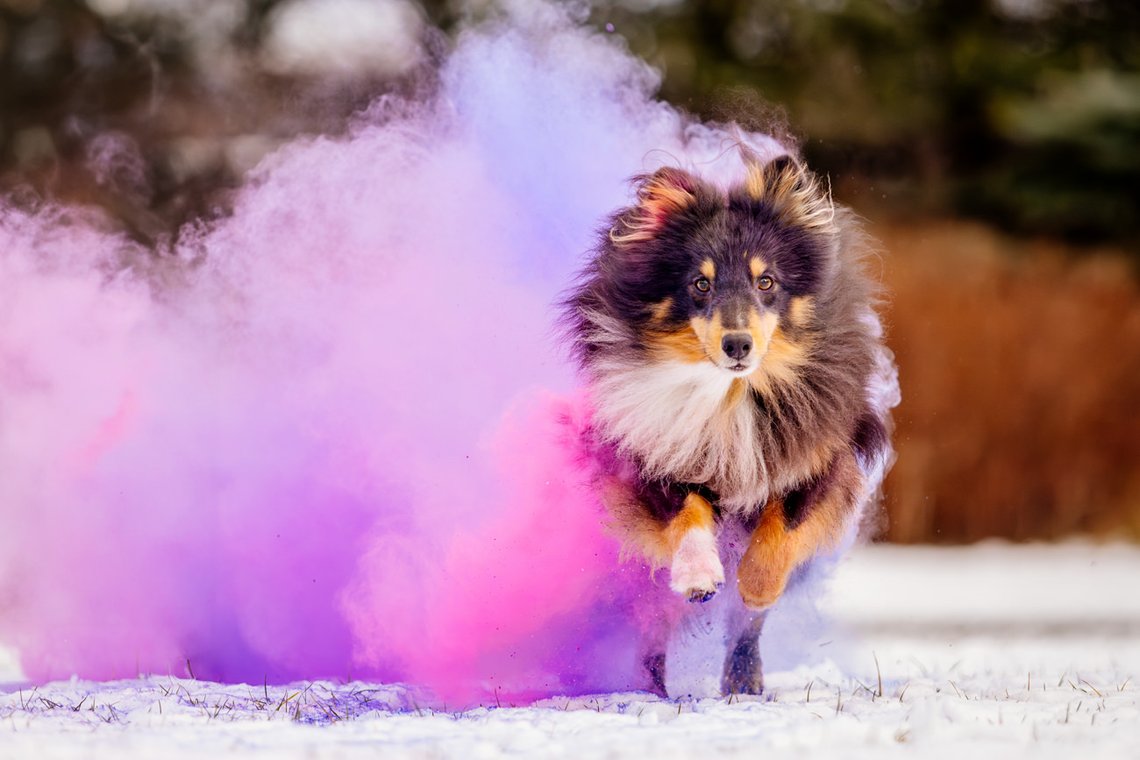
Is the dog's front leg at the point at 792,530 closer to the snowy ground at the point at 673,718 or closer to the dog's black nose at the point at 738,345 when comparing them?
the snowy ground at the point at 673,718

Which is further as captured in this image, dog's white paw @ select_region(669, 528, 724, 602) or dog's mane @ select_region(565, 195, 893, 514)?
dog's mane @ select_region(565, 195, 893, 514)

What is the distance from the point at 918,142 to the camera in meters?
20.1

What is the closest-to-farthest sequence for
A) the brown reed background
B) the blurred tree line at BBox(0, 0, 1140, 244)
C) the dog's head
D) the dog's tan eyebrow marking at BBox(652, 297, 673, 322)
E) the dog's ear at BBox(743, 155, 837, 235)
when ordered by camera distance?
the dog's head < the dog's tan eyebrow marking at BBox(652, 297, 673, 322) < the dog's ear at BBox(743, 155, 837, 235) < the brown reed background < the blurred tree line at BBox(0, 0, 1140, 244)

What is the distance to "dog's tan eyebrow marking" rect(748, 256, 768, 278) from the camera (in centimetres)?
523

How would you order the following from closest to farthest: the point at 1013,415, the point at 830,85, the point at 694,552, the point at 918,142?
the point at 694,552, the point at 1013,415, the point at 830,85, the point at 918,142

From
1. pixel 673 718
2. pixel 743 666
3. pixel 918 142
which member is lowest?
pixel 673 718

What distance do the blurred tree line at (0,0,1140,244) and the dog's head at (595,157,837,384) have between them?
40.4ft

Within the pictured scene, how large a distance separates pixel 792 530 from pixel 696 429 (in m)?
0.54

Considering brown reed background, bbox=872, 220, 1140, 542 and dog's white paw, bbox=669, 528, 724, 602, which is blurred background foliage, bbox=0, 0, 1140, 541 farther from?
dog's white paw, bbox=669, 528, 724, 602

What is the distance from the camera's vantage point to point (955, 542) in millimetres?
12906

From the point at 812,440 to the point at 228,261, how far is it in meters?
3.17

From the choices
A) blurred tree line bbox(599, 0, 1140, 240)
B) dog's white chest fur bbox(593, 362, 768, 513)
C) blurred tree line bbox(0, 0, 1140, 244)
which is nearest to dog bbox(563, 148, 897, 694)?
dog's white chest fur bbox(593, 362, 768, 513)

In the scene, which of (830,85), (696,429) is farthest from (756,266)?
(830,85)

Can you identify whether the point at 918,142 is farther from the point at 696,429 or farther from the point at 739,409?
the point at 696,429
